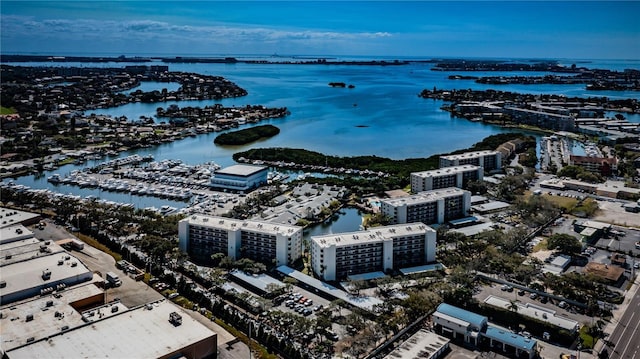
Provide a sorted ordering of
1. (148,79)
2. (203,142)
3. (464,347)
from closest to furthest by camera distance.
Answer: (464,347) < (203,142) < (148,79)

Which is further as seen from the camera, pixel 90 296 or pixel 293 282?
pixel 293 282

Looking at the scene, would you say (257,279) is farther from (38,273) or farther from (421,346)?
(38,273)

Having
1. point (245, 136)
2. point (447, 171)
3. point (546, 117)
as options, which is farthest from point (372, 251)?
point (546, 117)

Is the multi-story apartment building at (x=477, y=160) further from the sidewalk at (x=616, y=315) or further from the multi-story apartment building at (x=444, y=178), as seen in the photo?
the sidewalk at (x=616, y=315)

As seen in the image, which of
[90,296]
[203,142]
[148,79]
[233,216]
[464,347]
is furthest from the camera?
[148,79]

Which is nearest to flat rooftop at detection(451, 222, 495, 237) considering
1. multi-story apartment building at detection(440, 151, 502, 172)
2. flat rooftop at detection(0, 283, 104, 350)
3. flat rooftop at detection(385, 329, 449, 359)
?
multi-story apartment building at detection(440, 151, 502, 172)

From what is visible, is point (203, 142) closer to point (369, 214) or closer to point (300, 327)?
point (369, 214)

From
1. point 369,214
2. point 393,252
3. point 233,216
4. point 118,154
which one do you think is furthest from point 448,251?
point 118,154

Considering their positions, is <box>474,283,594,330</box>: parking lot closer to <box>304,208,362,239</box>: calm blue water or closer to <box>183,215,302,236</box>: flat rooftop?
<box>183,215,302,236</box>: flat rooftop

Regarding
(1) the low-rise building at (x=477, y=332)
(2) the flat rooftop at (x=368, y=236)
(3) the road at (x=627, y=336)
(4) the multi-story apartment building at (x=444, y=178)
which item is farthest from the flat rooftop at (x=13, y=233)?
(3) the road at (x=627, y=336)
